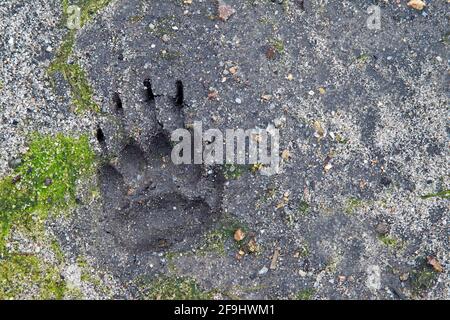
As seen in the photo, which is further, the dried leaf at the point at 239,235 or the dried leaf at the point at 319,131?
the dried leaf at the point at 319,131

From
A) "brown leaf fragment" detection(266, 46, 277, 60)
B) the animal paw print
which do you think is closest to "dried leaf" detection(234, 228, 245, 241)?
the animal paw print

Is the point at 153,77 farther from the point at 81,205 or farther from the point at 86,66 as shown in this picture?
the point at 81,205

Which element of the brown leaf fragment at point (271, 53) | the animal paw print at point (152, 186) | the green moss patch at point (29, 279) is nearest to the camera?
the green moss patch at point (29, 279)

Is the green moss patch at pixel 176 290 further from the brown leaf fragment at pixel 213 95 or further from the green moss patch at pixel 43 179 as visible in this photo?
the brown leaf fragment at pixel 213 95

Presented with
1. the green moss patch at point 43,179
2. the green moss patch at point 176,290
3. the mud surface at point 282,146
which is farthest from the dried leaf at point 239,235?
the green moss patch at point 43,179

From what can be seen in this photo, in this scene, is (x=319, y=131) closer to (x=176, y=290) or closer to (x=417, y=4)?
(x=417, y=4)

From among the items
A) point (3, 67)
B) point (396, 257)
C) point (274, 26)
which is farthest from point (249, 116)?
point (3, 67)

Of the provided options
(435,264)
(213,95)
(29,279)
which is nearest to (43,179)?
(29,279)
